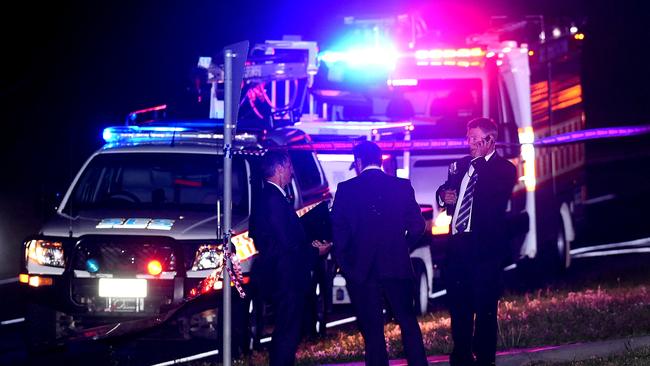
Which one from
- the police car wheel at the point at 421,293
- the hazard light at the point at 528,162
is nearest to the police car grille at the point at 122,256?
the police car wheel at the point at 421,293

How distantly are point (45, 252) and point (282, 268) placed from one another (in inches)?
114

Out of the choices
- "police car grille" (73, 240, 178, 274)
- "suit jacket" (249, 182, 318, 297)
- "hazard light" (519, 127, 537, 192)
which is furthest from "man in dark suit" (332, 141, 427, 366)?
"hazard light" (519, 127, 537, 192)

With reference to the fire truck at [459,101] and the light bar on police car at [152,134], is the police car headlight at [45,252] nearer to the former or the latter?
the light bar on police car at [152,134]

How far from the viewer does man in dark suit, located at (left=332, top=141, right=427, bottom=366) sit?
28.5ft

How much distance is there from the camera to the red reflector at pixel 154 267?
10.5m

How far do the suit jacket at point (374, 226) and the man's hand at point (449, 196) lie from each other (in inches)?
24.5

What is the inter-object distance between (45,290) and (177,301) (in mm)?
1160

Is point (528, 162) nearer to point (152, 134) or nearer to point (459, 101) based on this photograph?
point (459, 101)

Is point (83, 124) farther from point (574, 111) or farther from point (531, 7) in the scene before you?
point (531, 7)

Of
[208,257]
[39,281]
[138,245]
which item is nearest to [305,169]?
[208,257]

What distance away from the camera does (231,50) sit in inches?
332

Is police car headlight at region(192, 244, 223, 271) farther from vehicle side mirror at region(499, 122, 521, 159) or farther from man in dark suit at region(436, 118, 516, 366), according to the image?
vehicle side mirror at region(499, 122, 521, 159)

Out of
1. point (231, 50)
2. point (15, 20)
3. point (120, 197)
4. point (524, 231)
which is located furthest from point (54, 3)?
point (231, 50)

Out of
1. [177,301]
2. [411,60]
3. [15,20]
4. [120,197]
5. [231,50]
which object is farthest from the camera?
[15,20]
